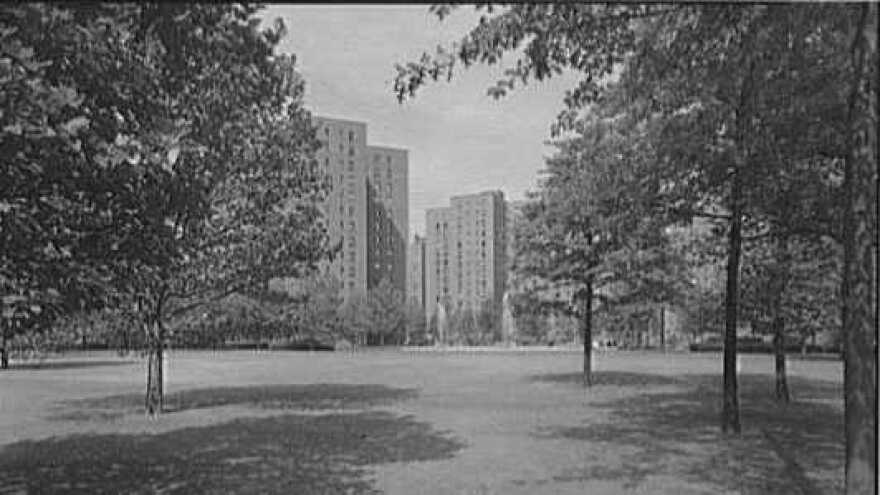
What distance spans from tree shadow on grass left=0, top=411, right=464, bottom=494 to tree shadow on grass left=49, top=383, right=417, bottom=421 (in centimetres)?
464

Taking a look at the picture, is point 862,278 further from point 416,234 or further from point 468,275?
point 468,275

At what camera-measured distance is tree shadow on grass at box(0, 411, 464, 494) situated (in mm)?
10488

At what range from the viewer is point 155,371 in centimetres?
2086

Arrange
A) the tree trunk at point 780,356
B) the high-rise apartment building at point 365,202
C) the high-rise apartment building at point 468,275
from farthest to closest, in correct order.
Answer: the high-rise apartment building at point 468,275 → the tree trunk at point 780,356 → the high-rise apartment building at point 365,202

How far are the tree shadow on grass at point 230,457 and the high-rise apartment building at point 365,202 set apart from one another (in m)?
3.02

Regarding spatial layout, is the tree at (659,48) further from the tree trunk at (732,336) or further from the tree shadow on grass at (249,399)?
the tree shadow on grass at (249,399)

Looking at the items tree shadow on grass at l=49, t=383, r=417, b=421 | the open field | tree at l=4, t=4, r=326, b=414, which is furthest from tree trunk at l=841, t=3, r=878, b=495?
tree shadow on grass at l=49, t=383, r=417, b=421

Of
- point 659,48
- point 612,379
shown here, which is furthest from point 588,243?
point 659,48

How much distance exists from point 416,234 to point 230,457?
4.52 m

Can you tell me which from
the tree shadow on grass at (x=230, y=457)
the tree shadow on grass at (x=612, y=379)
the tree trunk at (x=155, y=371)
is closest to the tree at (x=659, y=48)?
the tree shadow on grass at (x=230, y=457)

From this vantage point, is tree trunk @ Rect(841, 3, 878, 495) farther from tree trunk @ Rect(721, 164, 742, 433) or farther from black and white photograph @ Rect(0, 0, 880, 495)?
tree trunk @ Rect(721, 164, 742, 433)

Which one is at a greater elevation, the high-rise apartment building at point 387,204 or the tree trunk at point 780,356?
the high-rise apartment building at point 387,204

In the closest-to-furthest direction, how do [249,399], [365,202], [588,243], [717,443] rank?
[365,202] < [717,443] < [249,399] < [588,243]

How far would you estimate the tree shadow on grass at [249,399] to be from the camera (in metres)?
21.7
